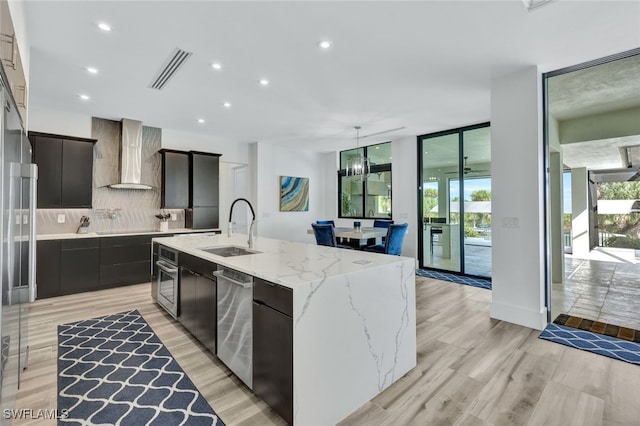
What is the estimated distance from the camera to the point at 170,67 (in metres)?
3.16

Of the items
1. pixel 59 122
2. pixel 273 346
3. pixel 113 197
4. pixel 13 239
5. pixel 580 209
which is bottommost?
pixel 273 346

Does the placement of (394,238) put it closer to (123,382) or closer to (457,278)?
(457,278)

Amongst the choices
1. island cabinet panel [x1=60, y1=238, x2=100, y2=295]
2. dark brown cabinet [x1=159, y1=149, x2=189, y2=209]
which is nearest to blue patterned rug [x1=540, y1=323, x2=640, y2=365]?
dark brown cabinet [x1=159, y1=149, x2=189, y2=209]

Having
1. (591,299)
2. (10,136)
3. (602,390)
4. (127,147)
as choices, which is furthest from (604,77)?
(127,147)

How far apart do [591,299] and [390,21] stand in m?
4.46

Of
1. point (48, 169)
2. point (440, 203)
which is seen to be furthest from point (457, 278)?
point (48, 169)

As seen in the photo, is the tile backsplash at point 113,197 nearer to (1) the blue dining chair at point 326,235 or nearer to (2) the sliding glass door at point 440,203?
(1) the blue dining chair at point 326,235

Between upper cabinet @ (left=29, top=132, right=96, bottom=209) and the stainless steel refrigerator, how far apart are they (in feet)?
9.34

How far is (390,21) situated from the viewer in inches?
93.5

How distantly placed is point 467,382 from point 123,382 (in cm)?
249

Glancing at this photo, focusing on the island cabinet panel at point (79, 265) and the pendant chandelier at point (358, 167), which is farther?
the pendant chandelier at point (358, 167)

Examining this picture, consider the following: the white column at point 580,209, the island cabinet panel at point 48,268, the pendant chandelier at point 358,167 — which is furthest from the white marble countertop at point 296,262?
the white column at point 580,209

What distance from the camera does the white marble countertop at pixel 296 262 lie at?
175cm

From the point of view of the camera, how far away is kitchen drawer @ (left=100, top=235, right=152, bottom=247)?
14.8 ft
